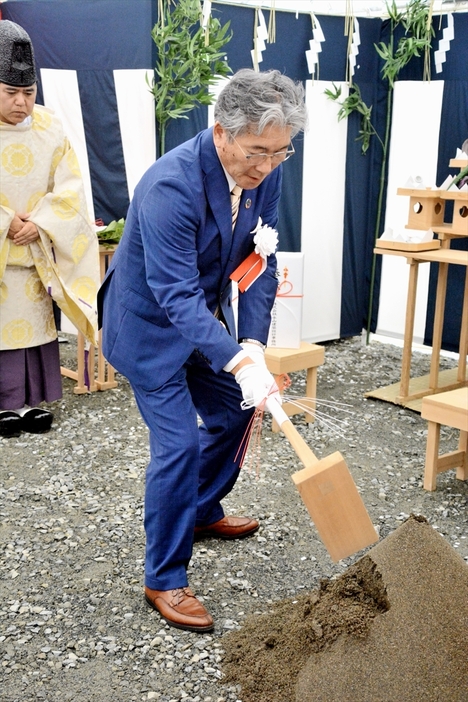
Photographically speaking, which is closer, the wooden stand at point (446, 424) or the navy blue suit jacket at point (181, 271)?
the navy blue suit jacket at point (181, 271)

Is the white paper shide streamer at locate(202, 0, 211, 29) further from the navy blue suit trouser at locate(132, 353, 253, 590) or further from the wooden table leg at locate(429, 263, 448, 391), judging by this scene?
the navy blue suit trouser at locate(132, 353, 253, 590)

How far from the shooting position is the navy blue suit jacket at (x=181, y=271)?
2.14 m

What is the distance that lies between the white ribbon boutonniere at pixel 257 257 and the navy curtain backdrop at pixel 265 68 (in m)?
2.45

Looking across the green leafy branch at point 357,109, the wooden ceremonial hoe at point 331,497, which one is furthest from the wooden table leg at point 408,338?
the wooden ceremonial hoe at point 331,497

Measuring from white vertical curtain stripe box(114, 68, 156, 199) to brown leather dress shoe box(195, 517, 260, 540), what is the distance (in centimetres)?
242

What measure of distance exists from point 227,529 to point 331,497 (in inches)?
39.1

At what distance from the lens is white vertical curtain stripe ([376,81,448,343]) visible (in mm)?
5223

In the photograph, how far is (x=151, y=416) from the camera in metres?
2.39

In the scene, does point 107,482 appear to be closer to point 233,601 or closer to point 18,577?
point 18,577

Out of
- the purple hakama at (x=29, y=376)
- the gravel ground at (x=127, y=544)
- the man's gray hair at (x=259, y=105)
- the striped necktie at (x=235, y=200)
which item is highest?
the man's gray hair at (x=259, y=105)

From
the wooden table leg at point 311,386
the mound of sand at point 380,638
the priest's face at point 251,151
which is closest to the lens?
the mound of sand at point 380,638

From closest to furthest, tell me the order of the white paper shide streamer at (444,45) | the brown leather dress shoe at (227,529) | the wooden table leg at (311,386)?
the brown leather dress shoe at (227,529), the wooden table leg at (311,386), the white paper shide streamer at (444,45)

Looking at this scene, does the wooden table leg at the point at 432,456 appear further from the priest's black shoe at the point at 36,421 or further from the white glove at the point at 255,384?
the priest's black shoe at the point at 36,421

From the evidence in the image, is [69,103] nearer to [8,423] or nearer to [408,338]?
[8,423]
